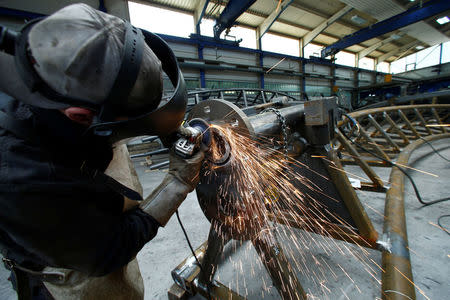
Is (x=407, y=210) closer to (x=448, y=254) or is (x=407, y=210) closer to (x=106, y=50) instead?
(x=448, y=254)

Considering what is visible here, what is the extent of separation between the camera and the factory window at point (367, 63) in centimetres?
1900

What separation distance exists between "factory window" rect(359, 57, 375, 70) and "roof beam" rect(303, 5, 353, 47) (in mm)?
9665

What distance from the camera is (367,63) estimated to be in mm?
19859

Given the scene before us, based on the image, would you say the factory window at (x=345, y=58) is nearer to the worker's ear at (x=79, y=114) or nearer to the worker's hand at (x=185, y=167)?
the worker's hand at (x=185, y=167)

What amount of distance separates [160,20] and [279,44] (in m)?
8.01

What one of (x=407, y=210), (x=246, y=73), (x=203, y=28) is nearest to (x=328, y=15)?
(x=246, y=73)

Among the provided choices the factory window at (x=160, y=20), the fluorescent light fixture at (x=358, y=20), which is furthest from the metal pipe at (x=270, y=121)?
the fluorescent light fixture at (x=358, y=20)

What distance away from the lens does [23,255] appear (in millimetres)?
801

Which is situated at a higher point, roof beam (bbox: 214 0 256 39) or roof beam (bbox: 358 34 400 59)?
roof beam (bbox: 358 34 400 59)

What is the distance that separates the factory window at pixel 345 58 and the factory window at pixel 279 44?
6132mm

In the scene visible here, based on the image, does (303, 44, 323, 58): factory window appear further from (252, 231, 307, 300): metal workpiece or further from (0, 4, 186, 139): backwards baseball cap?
(0, 4, 186, 139): backwards baseball cap

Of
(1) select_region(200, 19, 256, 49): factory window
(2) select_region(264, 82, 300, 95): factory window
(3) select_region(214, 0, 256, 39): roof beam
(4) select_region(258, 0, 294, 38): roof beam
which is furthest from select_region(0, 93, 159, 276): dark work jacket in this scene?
(2) select_region(264, 82, 300, 95): factory window

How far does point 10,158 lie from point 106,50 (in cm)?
46

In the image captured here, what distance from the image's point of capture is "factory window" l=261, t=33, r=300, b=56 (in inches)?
478
